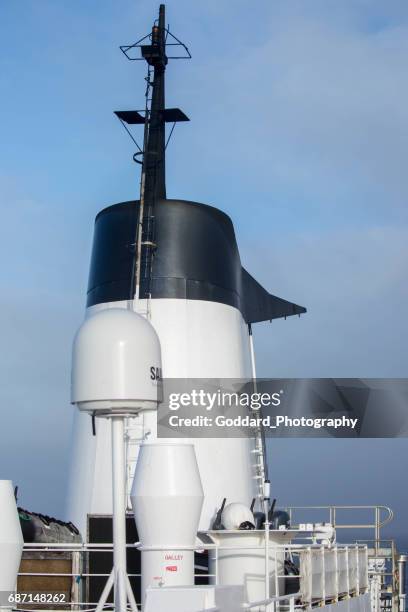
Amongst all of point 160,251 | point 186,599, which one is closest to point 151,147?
point 160,251

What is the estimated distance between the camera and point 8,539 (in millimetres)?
13758

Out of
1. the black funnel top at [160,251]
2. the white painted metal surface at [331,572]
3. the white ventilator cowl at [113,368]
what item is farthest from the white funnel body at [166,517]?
the black funnel top at [160,251]

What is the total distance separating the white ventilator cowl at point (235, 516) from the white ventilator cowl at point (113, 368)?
420 cm

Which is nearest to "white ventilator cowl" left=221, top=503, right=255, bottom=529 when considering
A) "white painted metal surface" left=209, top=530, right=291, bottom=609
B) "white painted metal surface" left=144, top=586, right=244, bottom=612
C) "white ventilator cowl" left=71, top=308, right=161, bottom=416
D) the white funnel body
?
"white painted metal surface" left=209, top=530, right=291, bottom=609

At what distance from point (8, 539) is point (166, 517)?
80.4 inches

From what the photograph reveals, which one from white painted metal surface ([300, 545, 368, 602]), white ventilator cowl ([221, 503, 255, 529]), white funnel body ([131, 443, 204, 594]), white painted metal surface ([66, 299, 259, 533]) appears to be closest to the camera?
white funnel body ([131, 443, 204, 594])

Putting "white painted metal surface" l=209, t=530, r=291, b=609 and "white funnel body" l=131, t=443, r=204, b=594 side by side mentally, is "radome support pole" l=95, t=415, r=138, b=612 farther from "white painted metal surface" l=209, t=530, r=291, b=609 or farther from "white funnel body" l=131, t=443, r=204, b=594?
"white painted metal surface" l=209, t=530, r=291, b=609

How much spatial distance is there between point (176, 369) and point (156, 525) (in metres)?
6.62

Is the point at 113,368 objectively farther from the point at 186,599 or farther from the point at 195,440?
the point at 195,440

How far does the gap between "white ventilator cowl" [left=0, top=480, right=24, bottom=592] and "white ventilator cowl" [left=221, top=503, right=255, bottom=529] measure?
3831mm

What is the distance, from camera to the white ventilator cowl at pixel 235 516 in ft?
54.4

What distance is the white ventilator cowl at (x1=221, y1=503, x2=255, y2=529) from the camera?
16.6m

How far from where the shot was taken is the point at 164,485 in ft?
46.6

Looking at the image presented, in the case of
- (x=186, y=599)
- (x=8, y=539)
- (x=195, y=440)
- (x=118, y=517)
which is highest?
(x=195, y=440)
